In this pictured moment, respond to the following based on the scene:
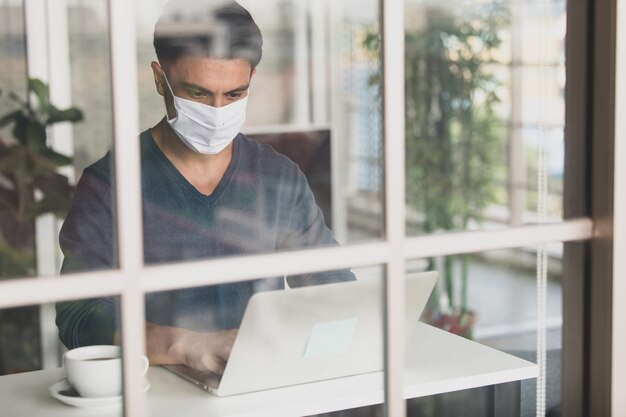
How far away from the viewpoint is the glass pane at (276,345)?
1163 millimetres

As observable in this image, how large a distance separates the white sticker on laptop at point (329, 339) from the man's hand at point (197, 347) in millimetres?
115

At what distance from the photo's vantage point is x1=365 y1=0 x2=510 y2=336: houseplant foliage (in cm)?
405

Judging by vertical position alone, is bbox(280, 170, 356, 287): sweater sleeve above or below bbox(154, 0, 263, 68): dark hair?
below

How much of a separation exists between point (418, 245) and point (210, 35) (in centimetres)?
60

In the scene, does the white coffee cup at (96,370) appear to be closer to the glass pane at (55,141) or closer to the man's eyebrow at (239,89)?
the glass pane at (55,141)

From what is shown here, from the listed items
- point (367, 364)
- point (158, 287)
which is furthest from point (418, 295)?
point (158, 287)

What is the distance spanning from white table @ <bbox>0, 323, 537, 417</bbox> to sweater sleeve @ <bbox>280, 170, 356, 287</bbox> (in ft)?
0.49

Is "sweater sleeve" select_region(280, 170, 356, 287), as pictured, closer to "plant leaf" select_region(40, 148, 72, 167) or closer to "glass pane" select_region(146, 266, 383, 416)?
"glass pane" select_region(146, 266, 383, 416)

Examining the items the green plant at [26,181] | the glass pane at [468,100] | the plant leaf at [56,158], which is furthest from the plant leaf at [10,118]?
the glass pane at [468,100]

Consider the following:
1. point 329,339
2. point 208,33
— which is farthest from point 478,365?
point 208,33

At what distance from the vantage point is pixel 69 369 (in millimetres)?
1178

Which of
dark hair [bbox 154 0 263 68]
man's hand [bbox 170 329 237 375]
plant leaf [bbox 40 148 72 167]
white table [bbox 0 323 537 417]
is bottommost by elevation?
white table [bbox 0 323 537 417]

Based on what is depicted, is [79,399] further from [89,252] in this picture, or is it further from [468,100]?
[468,100]

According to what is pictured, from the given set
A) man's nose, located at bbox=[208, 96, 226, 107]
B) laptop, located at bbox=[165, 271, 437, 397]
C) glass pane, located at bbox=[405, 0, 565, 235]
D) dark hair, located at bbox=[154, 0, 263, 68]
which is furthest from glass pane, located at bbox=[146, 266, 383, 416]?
glass pane, located at bbox=[405, 0, 565, 235]
